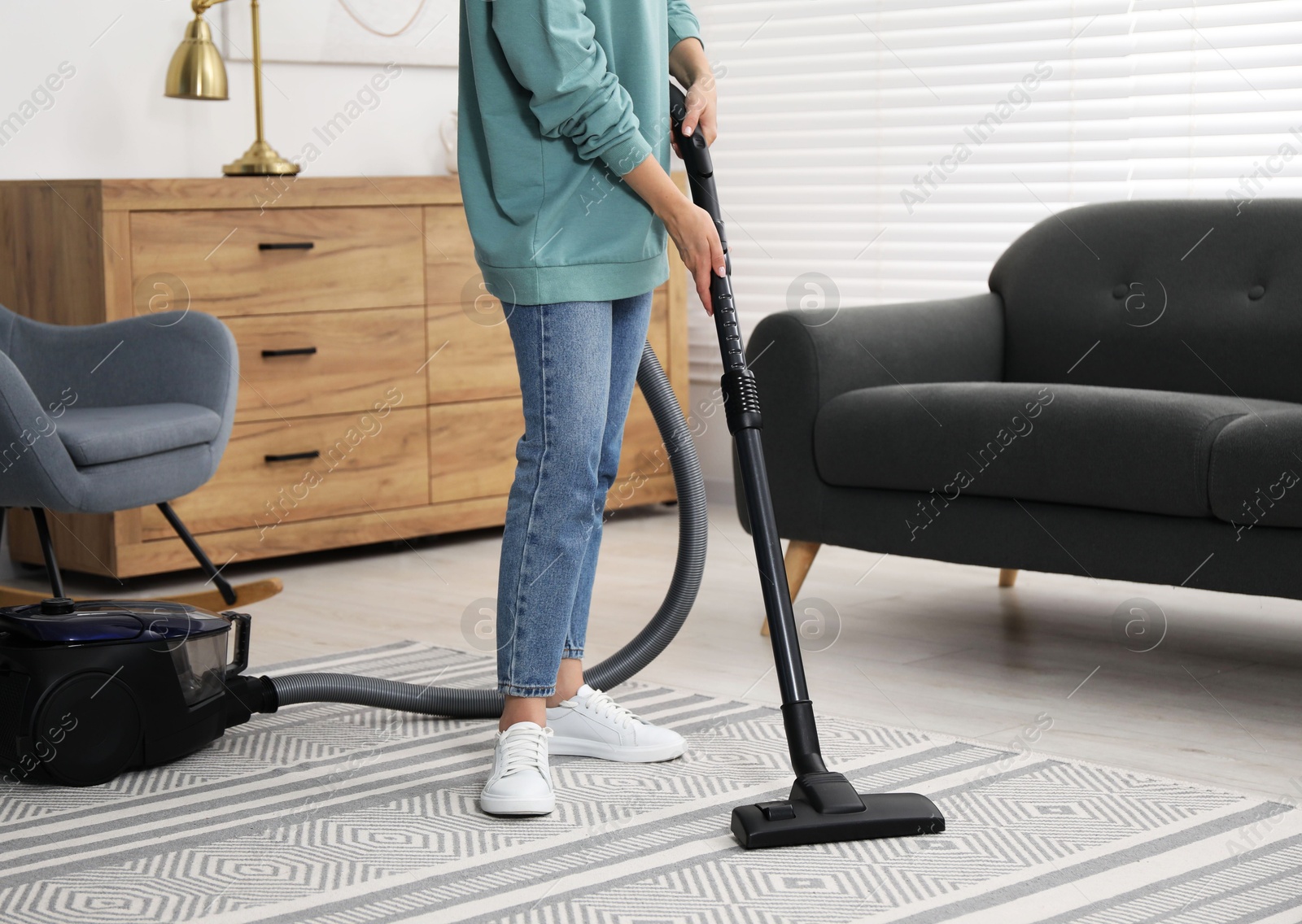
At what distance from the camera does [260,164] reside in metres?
3.69

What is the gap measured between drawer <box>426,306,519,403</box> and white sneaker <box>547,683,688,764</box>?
1913mm

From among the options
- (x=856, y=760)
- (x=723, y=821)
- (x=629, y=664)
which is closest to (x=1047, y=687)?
(x=856, y=760)

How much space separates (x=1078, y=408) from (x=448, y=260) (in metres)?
1.88

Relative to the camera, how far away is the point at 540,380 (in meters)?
1.82

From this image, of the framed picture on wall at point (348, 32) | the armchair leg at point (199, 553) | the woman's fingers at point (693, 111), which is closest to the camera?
the woman's fingers at point (693, 111)

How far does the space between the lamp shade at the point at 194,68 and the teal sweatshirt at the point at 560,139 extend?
1.98 meters

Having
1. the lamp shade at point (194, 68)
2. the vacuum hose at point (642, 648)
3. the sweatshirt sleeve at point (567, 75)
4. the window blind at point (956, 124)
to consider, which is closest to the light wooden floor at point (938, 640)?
the vacuum hose at point (642, 648)

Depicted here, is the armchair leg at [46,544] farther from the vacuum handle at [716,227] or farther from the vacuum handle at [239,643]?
the vacuum handle at [716,227]

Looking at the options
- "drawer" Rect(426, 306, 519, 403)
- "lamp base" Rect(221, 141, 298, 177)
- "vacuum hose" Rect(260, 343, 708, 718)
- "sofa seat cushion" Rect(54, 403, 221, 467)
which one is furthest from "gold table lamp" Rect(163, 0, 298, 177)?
"vacuum hose" Rect(260, 343, 708, 718)

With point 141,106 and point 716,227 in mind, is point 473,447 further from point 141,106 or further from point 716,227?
point 716,227

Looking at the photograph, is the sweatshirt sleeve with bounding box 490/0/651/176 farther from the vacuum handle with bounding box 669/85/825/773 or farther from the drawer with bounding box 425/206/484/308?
the drawer with bounding box 425/206/484/308

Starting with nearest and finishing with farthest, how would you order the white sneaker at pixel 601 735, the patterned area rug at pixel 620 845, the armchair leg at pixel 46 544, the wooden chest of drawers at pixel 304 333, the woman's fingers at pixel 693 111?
1. the patterned area rug at pixel 620 845
2. the woman's fingers at pixel 693 111
3. the white sneaker at pixel 601 735
4. the armchair leg at pixel 46 544
5. the wooden chest of drawers at pixel 304 333

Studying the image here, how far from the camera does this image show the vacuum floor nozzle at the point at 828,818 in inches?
68.1

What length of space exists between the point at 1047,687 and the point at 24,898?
1608mm
